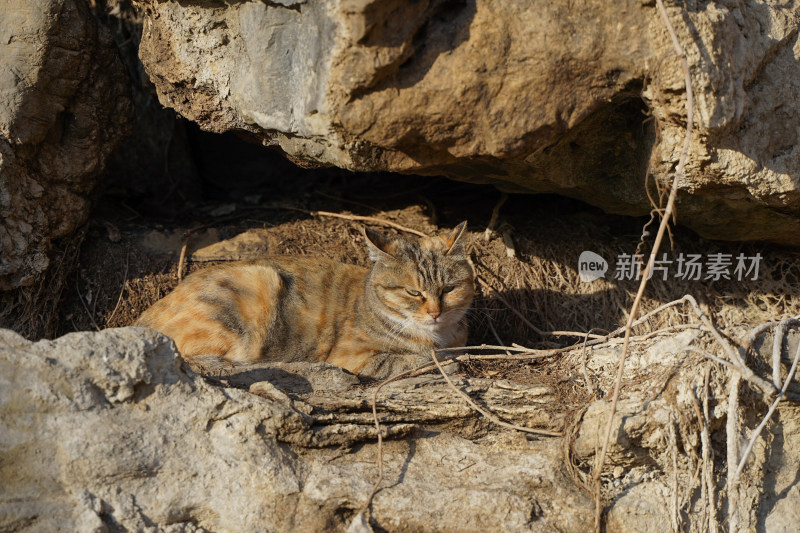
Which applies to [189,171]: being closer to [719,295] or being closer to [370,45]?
[370,45]

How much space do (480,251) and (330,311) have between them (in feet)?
4.70

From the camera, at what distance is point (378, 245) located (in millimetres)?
4898

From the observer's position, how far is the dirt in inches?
211

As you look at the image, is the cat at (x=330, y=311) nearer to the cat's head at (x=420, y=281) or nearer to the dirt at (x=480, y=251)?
the cat's head at (x=420, y=281)

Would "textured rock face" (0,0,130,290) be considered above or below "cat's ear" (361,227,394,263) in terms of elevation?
above

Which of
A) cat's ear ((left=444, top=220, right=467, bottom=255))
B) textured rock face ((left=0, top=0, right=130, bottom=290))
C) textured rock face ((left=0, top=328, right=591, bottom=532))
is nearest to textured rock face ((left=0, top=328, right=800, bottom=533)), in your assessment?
textured rock face ((left=0, top=328, right=591, bottom=532))

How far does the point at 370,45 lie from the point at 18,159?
2.64 metres

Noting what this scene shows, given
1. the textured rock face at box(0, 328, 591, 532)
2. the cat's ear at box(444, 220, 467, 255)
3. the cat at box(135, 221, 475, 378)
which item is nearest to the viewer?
the textured rock face at box(0, 328, 591, 532)

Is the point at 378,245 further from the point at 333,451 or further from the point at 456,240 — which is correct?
the point at 333,451

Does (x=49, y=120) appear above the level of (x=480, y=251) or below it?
above

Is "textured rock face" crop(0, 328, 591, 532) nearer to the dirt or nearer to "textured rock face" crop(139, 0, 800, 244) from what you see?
"textured rock face" crop(139, 0, 800, 244)

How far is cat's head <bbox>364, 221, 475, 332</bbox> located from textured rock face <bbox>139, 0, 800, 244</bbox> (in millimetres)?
685

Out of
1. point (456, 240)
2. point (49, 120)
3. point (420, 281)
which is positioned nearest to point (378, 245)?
point (420, 281)

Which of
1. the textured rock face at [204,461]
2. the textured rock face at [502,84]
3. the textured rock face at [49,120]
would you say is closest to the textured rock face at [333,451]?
the textured rock face at [204,461]
